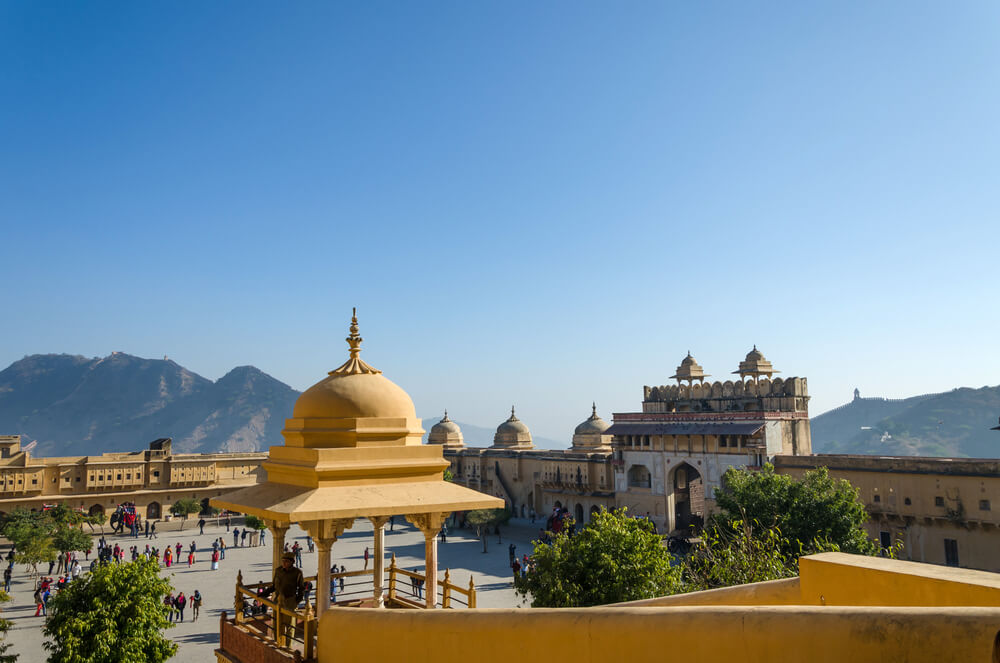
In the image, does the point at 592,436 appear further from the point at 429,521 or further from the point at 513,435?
the point at 429,521

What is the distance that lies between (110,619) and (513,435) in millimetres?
44122

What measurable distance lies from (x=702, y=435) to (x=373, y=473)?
32.7 meters

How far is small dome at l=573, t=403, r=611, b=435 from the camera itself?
54750mm

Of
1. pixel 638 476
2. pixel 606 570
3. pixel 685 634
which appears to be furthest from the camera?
pixel 638 476

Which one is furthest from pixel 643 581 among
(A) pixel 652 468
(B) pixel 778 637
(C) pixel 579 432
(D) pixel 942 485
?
(C) pixel 579 432

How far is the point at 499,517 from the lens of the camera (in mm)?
41875

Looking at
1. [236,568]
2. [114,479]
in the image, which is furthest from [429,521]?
[114,479]

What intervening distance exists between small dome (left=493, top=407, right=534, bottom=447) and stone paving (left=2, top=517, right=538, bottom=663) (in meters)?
9.81

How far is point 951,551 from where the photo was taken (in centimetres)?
2823

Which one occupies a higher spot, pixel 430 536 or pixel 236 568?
pixel 430 536

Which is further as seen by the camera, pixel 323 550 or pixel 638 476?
pixel 638 476

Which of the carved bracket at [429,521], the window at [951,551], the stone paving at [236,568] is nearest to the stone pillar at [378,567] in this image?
the carved bracket at [429,521]

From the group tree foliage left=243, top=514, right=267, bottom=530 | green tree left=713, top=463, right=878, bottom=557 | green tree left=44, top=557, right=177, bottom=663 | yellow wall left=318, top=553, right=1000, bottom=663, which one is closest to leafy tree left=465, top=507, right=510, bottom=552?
tree foliage left=243, top=514, right=267, bottom=530

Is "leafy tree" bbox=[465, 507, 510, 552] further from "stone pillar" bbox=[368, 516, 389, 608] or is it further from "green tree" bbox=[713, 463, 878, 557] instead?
"stone pillar" bbox=[368, 516, 389, 608]
